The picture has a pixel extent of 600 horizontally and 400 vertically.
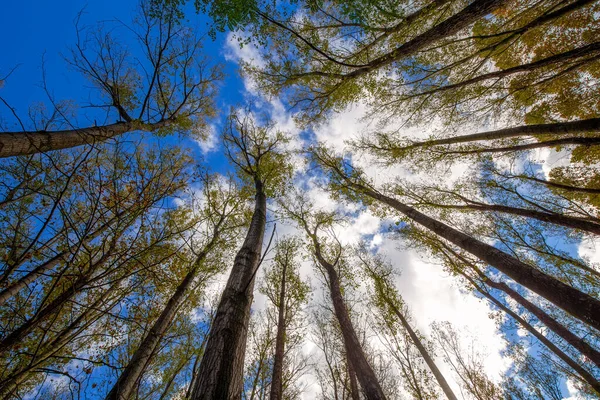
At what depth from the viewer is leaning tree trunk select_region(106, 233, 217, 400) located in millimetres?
3676

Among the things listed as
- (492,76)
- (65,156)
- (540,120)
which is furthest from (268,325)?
(540,120)

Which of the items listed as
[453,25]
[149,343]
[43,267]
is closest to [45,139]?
[43,267]

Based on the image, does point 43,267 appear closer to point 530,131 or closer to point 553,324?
point 530,131

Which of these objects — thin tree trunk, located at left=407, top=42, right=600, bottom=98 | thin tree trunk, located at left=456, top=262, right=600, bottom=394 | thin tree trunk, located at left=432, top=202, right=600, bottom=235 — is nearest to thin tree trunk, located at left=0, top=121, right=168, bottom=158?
thin tree trunk, located at left=407, top=42, right=600, bottom=98

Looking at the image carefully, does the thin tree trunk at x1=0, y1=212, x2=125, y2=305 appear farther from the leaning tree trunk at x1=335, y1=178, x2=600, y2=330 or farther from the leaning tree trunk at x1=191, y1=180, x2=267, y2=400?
the leaning tree trunk at x1=335, y1=178, x2=600, y2=330

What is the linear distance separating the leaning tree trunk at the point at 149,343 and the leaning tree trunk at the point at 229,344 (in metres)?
1.73

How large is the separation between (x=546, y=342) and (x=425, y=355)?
15.2 feet

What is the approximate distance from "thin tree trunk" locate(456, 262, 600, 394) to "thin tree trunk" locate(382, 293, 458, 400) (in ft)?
10.9

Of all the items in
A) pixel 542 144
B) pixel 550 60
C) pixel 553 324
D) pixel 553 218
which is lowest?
pixel 553 324

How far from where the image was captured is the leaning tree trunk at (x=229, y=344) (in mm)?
1639

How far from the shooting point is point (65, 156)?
8.36 m

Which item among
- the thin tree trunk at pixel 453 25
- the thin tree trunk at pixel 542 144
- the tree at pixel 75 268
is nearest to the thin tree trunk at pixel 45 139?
the tree at pixel 75 268

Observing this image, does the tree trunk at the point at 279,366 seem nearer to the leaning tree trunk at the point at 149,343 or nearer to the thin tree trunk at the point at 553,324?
the leaning tree trunk at the point at 149,343

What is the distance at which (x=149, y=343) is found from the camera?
178 inches
